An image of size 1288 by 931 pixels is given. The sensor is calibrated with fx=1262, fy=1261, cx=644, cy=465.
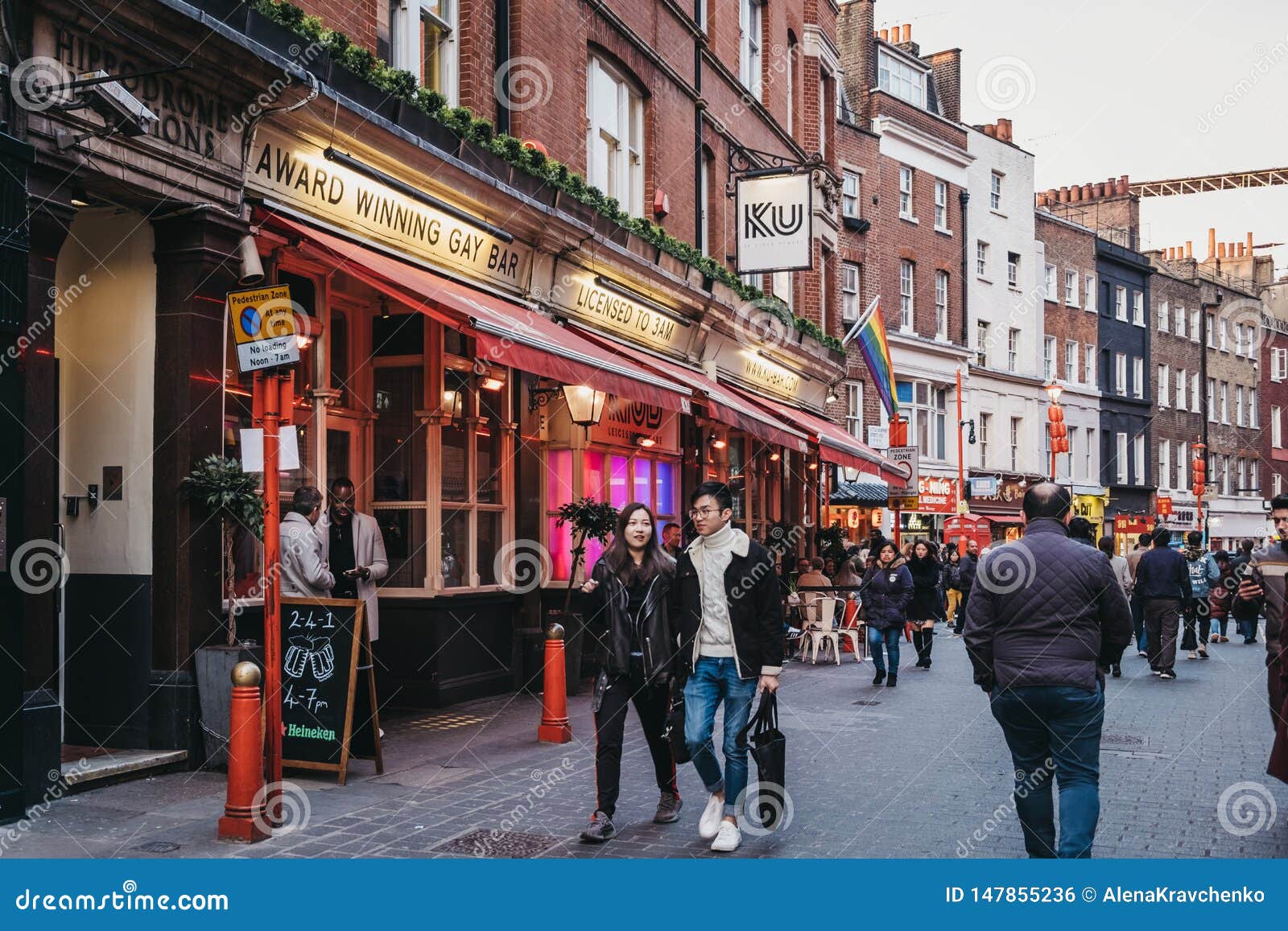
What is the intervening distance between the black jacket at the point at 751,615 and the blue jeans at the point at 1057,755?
4.66 ft

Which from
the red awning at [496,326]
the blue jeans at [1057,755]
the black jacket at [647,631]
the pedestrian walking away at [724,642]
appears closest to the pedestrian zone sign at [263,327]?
the red awning at [496,326]

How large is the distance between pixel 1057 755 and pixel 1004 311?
39.4 metres

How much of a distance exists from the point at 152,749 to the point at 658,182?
12.3 metres

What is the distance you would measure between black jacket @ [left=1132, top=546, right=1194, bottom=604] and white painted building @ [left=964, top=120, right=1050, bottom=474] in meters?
24.4

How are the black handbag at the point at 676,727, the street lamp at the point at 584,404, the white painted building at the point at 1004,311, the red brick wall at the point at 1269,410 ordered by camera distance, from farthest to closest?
1. the red brick wall at the point at 1269,410
2. the white painted building at the point at 1004,311
3. the street lamp at the point at 584,404
4. the black handbag at the point at 676,727

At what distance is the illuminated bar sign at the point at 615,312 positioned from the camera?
14.6 metres

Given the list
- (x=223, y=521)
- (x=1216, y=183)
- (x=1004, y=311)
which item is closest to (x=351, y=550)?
(x=223, y=521)

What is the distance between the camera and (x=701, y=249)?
68.2 feet

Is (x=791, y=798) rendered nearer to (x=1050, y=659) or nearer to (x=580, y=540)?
(x=1050, y=659)

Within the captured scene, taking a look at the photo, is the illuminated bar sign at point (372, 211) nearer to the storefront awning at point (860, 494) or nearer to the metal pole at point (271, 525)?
the metal pole at point (271, 525)

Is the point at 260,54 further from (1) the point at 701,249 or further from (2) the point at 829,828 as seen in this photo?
(1) the point at 701,249

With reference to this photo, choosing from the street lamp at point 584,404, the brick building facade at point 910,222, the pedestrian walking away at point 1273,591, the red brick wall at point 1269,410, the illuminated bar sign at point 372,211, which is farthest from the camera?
the red brick wall at point 1269,410

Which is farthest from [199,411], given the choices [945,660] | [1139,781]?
[945,660]

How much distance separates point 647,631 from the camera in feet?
23.9
